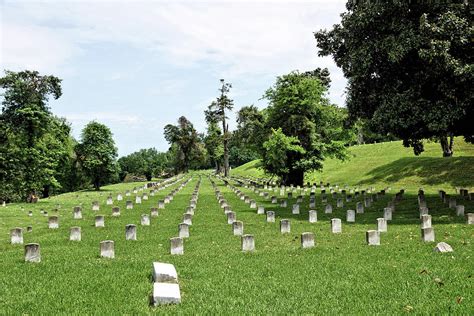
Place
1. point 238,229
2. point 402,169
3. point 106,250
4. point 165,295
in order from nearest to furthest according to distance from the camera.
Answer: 1. point 165,295
2. point 106,250
3. point 238,229
4. point 402,169

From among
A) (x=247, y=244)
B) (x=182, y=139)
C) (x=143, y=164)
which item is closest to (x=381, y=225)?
(x=247, y=244)

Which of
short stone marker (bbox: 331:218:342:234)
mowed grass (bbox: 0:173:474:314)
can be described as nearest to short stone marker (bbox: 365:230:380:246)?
mowed grass (bbox: 0:173:474:314)

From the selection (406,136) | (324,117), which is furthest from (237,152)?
(406,136)

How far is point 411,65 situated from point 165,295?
17.8 meters

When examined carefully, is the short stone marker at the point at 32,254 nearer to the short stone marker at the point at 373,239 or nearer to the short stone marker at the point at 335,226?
the short stone marker at the point at 373,239

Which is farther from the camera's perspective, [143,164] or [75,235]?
[143,164]

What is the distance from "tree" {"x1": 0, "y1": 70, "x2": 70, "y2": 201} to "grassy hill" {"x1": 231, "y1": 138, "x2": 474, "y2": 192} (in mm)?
21118

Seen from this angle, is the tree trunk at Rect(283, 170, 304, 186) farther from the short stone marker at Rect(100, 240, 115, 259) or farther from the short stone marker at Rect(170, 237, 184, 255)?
the short stone marker at Rect(100, 240, 115, 259)

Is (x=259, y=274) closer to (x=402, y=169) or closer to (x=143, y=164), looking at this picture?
(x=402, y=169)

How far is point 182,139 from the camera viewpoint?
111875 millimetres

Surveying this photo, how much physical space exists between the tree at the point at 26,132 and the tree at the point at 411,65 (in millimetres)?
24504

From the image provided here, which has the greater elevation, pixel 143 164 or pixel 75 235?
pixel 143 164

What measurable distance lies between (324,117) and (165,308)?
39743 mm

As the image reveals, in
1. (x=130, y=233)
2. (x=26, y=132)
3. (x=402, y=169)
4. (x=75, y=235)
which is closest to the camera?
(x=130, y=233)
